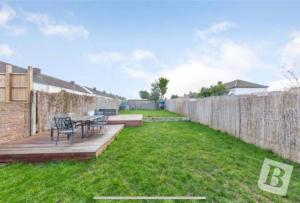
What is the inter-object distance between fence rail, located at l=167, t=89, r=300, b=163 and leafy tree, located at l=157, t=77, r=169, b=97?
33.9 m

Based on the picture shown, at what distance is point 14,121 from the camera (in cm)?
677

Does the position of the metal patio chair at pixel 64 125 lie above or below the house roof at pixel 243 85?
below

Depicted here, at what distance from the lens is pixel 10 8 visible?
11.6m

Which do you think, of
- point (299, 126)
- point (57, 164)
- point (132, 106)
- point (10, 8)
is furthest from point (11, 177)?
point (132, 106)

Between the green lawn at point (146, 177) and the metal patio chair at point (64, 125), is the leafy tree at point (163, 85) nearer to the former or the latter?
the metal patio chair at point (64, 125)

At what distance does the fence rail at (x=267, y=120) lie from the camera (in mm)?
5066

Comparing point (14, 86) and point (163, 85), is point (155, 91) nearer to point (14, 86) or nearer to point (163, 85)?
point (163, 85)

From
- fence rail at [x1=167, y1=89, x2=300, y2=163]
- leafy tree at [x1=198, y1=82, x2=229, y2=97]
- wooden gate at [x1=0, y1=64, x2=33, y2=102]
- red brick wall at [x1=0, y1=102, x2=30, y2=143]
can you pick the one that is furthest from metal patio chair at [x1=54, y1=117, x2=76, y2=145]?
leafy tree at [x1=198, y1=82, x2=229, y2=97]

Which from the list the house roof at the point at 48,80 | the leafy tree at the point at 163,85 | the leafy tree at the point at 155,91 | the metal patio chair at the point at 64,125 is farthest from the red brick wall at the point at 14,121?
the leafy tree at the point at 155,91

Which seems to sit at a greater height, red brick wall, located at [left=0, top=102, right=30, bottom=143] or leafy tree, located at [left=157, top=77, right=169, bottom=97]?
leafy tree, located at [left=157, top=77, right=169, bottom=97]

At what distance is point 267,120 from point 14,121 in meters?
7.58

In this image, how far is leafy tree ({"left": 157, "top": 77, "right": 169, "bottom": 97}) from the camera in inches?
1719

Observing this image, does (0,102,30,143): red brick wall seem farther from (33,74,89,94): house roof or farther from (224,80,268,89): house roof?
(224,80,268,89): house roof

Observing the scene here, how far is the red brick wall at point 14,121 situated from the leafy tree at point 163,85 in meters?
37.0
